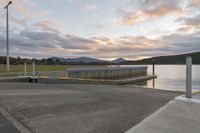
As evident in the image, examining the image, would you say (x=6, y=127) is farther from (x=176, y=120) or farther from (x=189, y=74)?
(x=189, y=74)

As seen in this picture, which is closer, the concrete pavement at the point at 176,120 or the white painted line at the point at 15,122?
the concrete pavement at the point at 176,120

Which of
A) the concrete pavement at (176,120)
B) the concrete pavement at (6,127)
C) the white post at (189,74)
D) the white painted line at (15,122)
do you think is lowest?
the concrete pavement at (6,127)

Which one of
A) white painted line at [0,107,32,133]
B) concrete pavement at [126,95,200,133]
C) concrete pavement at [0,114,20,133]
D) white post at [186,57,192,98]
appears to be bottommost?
concrete pavement at [0,114,20,133]

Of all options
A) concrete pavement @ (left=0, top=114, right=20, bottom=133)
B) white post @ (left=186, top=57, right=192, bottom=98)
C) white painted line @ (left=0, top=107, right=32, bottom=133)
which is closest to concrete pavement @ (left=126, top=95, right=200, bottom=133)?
white post @ (left=186, top=57, right=192, bottom=98)

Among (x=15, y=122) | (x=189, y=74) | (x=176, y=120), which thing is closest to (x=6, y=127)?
(x=15, y=122)

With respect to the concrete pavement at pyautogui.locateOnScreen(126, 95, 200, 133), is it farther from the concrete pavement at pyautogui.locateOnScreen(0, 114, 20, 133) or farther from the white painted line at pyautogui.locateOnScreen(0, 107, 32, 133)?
the concrete pavement at pyautogui.locateOnScreen(0, 114, 20, 133)

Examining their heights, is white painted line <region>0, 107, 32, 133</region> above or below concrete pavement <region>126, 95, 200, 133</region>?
below

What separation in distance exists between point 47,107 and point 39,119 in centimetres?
153

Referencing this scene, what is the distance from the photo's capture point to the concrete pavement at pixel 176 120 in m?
4.21

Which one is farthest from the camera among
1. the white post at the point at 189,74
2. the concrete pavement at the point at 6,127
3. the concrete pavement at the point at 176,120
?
the white post at the point at 189,74

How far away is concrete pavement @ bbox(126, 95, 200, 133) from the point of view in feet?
13.8

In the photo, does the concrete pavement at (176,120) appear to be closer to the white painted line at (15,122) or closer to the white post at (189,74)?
the white post at (189,74)

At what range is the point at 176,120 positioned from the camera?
14.9 ft

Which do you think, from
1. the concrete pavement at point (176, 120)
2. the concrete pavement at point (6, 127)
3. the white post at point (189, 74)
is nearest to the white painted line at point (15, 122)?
the concrete pavement at point (6, 127)
